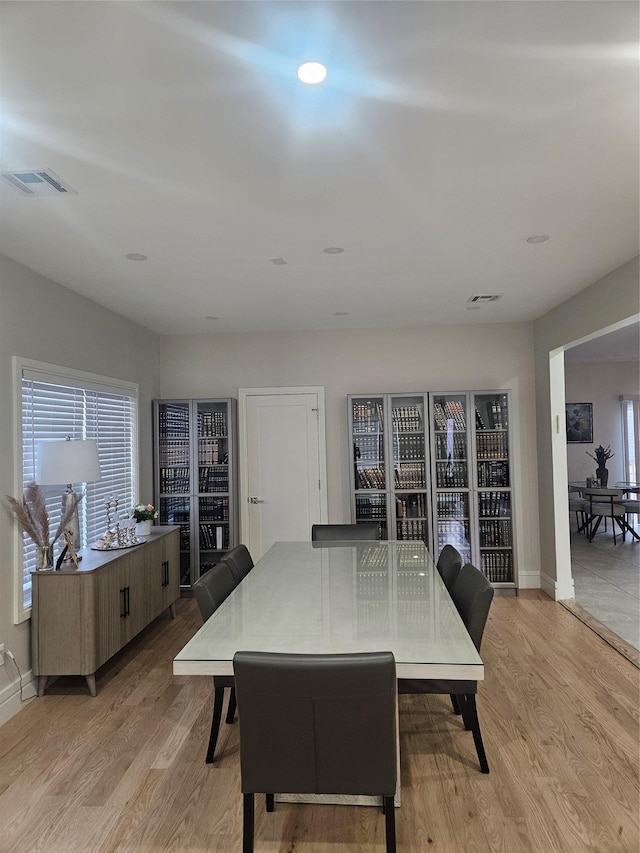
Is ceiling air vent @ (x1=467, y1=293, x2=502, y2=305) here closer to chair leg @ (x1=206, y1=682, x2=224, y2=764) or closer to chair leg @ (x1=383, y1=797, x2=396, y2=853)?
chair leg @ (x1=206, y1=682, x2=224, y2=764)

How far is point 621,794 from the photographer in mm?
2383

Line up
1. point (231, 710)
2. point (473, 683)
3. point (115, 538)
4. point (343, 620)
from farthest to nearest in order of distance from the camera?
1. point (115, 538)
2. point (231, 710)
3. point (473, 683)
4. point (343, 620)

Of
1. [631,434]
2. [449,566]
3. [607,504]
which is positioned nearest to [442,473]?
[449,566]

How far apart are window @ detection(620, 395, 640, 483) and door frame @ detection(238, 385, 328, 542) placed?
6088mm

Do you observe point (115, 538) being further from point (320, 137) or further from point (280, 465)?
point (320, 137)

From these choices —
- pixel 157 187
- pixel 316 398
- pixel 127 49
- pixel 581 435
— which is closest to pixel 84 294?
pixel 157 187

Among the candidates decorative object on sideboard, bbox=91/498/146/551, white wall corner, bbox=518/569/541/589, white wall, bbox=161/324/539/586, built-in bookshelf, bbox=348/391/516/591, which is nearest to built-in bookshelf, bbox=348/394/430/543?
built-in bookshelf, bbox=348/391/516/591

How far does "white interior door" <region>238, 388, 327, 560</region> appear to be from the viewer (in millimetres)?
Answer: 5887

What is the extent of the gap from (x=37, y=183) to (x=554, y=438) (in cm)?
466

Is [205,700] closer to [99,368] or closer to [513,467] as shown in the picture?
[99,368]

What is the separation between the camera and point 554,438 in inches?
207

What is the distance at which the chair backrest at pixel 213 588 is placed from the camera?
2717 millimetres

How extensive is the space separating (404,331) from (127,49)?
4.50 meters

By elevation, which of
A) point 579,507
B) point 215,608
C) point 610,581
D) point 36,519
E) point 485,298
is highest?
point 485,298
